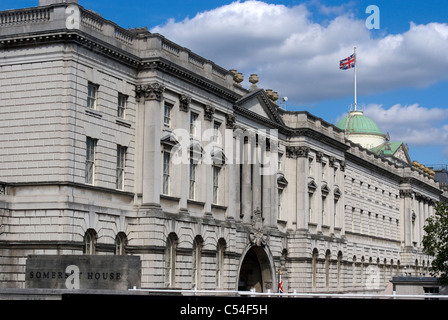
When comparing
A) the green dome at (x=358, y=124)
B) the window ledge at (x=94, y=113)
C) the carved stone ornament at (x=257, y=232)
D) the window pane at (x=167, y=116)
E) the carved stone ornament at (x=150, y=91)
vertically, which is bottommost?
the carved stone ornament at (x=257, y=232)

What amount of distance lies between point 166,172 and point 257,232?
15.1m

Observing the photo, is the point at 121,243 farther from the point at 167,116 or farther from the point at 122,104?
the point at 167,116

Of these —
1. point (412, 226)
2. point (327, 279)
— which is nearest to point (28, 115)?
point (327, 279)

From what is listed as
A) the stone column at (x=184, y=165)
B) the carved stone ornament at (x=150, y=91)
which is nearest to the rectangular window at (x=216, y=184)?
the stone column at (x=184, y=165)

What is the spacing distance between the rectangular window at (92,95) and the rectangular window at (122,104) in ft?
8.30

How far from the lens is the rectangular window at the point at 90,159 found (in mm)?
37562

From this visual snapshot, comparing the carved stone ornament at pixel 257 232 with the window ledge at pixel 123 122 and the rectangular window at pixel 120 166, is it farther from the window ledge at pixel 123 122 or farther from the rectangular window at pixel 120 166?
the window ledge at pixel 123 122

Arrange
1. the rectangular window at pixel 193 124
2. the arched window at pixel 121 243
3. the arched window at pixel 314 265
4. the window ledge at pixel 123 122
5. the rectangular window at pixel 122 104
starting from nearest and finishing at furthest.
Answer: the arched window at pixel 121 243
the window ledge at pixel 123 122
the rectangular window at pixel 122 104
the rectangular window at pixel 193 124
the arched window at pixel 314 265

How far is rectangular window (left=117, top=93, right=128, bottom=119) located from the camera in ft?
135

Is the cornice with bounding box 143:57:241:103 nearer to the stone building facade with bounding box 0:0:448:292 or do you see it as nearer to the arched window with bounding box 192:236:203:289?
the stone building facade with bounding box 0:0:448:292

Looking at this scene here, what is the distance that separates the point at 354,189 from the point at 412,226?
2218cm

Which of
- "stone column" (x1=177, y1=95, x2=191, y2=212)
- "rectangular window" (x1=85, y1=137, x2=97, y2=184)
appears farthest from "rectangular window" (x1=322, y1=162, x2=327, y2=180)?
"rectangular window" (x1=85, y1=137, x2=97, y2=184)
